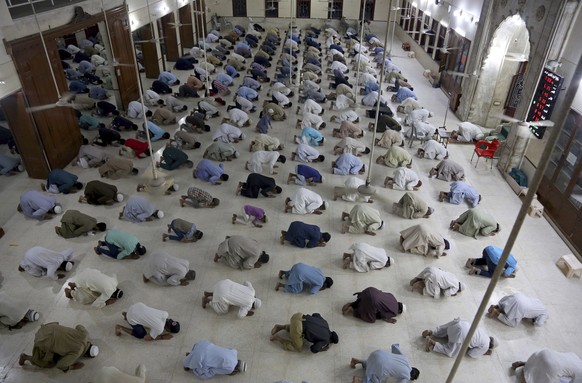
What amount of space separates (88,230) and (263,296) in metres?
4.77

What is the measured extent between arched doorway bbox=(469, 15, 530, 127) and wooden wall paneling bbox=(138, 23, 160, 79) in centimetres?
1458

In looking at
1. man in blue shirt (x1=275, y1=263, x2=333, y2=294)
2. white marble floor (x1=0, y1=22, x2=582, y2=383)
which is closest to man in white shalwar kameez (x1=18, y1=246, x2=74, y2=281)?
white marble floor (x1=0, y1=22, x2=582, y2=383)

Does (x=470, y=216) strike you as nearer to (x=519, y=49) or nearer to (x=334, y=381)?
(x=334, y=381)

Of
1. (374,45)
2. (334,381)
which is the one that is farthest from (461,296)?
(374,45)

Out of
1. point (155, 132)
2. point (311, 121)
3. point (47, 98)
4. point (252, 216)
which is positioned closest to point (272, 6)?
point (311, 121)

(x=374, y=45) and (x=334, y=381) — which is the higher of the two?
(x=374, y=45)

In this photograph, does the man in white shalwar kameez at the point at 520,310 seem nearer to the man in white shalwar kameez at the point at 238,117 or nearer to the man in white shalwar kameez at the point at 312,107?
the man in white shalwar kameez at the point at 312,107

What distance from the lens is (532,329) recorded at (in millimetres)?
8242

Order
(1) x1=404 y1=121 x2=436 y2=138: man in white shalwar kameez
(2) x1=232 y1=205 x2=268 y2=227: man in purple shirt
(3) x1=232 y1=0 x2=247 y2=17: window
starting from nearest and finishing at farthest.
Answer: (2) x1=232 y1=205 x2=268 y2=227: man in purple shirt → (1) x1=404 y1=121 x2=436 y2=138: man in white shalwar kameez → (3) x1=232 y1=0 x2=247 y2=17: window

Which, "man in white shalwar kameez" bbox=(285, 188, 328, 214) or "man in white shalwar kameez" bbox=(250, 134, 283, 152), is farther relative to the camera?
"man in white shalwar kameez" bbox=(250, 134, 283, 152)

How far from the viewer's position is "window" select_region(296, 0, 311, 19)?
102 feet

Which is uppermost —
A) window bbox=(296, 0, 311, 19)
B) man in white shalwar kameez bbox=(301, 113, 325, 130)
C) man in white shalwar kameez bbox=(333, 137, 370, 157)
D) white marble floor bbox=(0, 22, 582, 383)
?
window bbox=(296, 0, 311, 19)

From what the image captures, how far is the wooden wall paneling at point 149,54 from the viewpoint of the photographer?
19.8 m

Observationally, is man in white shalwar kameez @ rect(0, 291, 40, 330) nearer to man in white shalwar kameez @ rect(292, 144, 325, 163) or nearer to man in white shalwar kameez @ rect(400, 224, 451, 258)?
man in white shalwar kameez @ rect(400, 224, 451, 258)
